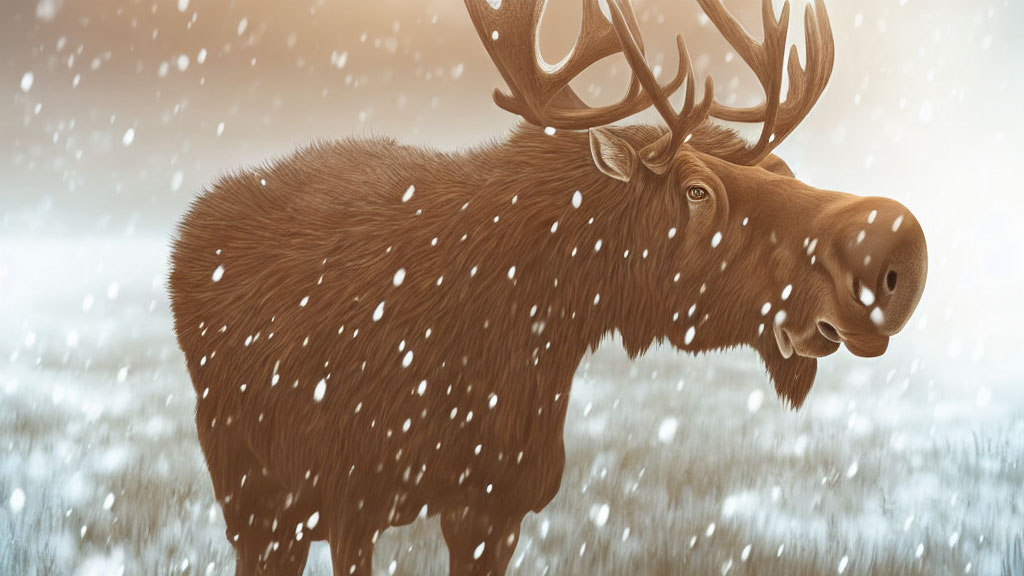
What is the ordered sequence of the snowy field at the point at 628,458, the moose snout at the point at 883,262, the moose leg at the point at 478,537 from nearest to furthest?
the moose snout at the point at 883,262
the moose leg at the point at 478,537
the snowy field at the point at 628,458

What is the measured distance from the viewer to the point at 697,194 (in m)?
1.27

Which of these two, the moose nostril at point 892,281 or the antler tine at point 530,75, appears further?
the antler tine at point 530,75

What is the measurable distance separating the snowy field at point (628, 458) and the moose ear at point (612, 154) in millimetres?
798

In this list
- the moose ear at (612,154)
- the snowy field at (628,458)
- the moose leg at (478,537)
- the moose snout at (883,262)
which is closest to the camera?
the moose snout at (883,262)

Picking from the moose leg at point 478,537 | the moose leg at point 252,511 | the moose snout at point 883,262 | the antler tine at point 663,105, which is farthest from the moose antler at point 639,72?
the moose leg at point 252,511

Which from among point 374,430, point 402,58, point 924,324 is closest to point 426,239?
point 374,430

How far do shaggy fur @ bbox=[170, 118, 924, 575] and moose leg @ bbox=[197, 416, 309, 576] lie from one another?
0.35 ft

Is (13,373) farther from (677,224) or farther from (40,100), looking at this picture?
(677,224)

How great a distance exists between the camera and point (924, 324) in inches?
79.4

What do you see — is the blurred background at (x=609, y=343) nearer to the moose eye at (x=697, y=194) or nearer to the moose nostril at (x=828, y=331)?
the moose eye at (x=697, y=194)

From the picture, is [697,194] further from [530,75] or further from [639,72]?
[530,75]

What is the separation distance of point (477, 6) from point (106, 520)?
3.98 feet

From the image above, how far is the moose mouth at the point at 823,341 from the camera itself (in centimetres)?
120

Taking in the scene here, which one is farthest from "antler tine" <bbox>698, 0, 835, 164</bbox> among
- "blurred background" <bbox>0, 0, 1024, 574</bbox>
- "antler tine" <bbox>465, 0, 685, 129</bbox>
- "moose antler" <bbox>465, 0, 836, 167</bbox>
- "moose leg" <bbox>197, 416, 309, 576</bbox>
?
"moose leg" <bbox>197, 416, 309, 576</bbox>
